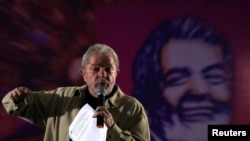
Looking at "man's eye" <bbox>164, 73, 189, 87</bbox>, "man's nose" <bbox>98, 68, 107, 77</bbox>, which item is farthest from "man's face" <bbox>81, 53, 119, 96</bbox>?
"man's eye" <bbox>164, 73, 189, 87</bbox>

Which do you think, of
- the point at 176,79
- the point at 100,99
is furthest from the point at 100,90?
the point at 176,79

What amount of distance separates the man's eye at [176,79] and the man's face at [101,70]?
130 centimetres

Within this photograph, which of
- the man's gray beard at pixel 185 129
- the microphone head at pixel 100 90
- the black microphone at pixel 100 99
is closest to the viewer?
the black microphone at pixel 100 99

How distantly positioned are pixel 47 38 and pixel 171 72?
889 millimetres

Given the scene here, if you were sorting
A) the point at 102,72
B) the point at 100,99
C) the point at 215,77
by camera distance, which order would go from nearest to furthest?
the point at 100,99, the point at 102,72, the point at 215,77

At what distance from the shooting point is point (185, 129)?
9.39 feet

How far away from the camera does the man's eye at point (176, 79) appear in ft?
9.42

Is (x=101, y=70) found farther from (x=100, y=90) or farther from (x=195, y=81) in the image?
(x=195, y=81)

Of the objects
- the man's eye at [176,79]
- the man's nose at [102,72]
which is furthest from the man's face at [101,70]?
the man's eye at [176,79]

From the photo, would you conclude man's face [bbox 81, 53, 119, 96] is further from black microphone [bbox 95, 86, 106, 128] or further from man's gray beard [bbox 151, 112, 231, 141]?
man's gray beard [bbox 151, 112, 231, 141]

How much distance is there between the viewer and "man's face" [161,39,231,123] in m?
2.85

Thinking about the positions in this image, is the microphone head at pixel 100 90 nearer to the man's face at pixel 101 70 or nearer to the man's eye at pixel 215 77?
the man's face at pixel 101 70

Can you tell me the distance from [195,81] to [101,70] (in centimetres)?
138

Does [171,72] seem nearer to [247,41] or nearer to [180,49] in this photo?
[180,49]
